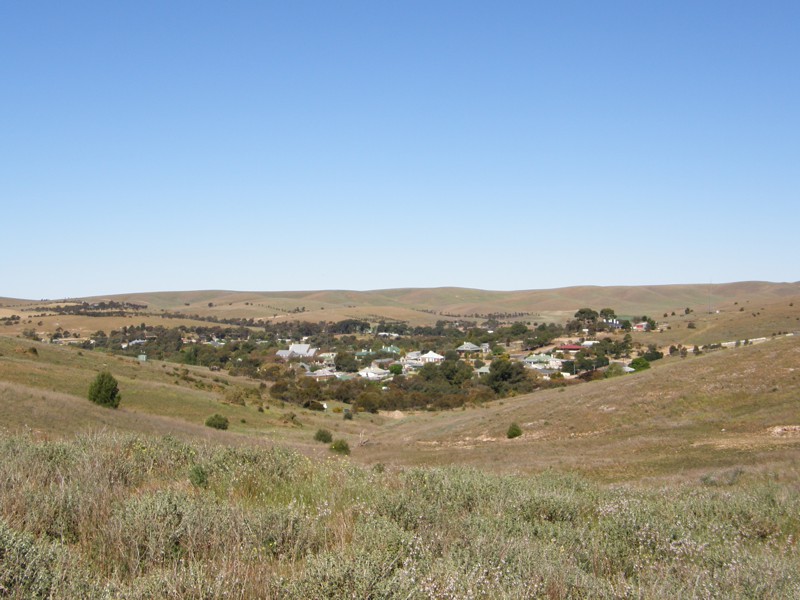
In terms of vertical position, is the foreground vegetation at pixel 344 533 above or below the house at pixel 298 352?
above

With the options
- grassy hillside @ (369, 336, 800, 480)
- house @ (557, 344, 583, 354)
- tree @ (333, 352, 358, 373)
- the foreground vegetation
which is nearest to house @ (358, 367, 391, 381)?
tree @ (333, 352, 358, 373)

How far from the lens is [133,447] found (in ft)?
28.6

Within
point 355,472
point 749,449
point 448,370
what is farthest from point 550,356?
point 355,472

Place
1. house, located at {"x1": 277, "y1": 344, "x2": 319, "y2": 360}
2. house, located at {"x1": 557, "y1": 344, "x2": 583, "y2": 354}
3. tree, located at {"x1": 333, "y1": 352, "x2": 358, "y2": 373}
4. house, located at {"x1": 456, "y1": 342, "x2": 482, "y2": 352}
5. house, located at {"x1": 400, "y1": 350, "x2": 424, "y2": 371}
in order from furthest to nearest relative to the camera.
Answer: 1. house, located at {"x1": 456, "y1": 342, "x2": 482, "y2": 352}
2. house, located at {"x1": 277, "y1": 344, "x2": 319, "y2": 360}
3. tree, located at {"x1": 333, "y1": 352, "x2": 358, "y2": 373}
4. house, located at {"x1": 400, "y1": 350, "x2": 424, "y2": 371}
5. house, located at {"x1": 557, "y1": 344, "x2": 583, "y2": 354}

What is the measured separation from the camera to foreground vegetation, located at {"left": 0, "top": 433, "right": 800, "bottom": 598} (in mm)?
4020

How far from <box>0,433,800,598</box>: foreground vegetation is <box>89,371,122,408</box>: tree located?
26.9 m

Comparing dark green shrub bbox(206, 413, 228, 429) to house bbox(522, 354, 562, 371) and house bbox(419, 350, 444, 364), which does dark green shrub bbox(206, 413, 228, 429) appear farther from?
house bbox(419, 350, 444, 364)


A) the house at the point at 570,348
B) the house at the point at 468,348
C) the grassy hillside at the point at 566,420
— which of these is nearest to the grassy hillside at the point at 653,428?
the grassy hillside at the point at 566,420

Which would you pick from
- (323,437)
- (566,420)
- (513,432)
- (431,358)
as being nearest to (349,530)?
(513,432)

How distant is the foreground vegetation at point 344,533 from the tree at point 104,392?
88.2ft

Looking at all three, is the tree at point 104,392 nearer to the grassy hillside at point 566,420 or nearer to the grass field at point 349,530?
the grassy hillside at point 566,420

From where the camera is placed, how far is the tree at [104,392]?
32.9 metres

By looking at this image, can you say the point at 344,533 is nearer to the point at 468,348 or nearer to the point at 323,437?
the point at 323,437

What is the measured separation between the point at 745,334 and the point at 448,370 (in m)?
35.9
